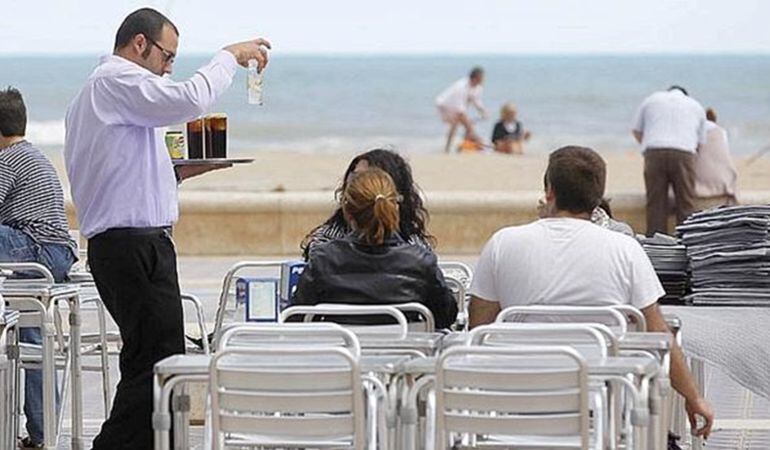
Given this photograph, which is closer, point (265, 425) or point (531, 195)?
point (265, 425)

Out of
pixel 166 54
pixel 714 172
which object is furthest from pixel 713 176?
pixel 166 54

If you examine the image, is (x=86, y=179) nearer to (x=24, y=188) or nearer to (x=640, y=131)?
(x=24, y=188)

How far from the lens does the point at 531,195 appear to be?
1542 centimetres

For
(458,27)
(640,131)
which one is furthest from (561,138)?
(640,131)

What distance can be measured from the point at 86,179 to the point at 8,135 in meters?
1.42

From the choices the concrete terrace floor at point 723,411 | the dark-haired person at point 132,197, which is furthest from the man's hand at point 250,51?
the concrete terrace floor at point 723,411

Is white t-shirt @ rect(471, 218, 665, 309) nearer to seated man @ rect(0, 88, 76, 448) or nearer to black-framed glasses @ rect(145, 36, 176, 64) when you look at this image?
black-framed glasses @ rect(145, 36, 176, 64)

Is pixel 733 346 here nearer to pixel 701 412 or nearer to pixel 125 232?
pixel 701 412

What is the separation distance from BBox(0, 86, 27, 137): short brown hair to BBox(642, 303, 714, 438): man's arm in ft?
10.0

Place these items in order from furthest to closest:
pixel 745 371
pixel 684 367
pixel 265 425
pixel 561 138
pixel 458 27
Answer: pixel 458 27 < pixel 561 138 < pixel 745 371 < pixel 684 367 < pixel 265 425

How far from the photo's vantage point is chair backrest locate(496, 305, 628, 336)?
5.76m

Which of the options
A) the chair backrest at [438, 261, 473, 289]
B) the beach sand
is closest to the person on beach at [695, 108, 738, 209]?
the beach sand

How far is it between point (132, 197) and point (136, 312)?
392 mm

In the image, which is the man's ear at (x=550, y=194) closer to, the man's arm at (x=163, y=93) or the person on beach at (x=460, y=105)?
the man's arm at (x=163, y=93)
